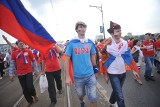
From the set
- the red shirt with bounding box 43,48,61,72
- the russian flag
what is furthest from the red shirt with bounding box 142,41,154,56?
the russian flag

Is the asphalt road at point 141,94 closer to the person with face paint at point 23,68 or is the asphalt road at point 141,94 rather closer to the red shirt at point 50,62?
the red shirt at point 50,62

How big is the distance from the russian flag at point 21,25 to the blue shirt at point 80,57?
61 centimetres

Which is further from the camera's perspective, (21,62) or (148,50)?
(148,50)

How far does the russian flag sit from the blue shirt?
605 mm

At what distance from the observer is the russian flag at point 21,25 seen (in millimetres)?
3752

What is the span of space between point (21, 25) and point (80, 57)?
1375mm

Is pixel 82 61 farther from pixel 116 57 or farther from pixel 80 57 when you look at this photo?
pixel 116 57

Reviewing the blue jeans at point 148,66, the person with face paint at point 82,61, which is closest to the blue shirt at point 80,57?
the person with face paint at point 82,61

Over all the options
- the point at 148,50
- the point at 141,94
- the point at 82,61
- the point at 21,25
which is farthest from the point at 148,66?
the point at 21,25

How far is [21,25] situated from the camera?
3.98 metres

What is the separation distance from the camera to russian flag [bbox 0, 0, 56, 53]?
3752 millimetres

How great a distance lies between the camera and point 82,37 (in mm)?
4266

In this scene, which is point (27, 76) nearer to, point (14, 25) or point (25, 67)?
point (25, 67)

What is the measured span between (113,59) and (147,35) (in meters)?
4.80
